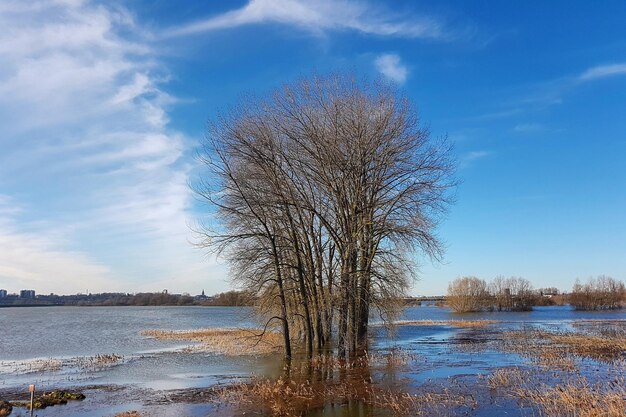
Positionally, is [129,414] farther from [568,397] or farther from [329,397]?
[568,397]

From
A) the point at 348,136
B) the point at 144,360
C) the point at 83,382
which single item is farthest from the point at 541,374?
the point at 144,360

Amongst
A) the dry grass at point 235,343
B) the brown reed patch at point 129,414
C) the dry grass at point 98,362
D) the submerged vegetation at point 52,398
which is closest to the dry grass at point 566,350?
the dry grass at point 235,343

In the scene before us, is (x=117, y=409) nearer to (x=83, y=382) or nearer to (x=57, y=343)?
(x=83, y=382)

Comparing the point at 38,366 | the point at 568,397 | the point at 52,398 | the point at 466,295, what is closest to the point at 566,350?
the point at 568,397

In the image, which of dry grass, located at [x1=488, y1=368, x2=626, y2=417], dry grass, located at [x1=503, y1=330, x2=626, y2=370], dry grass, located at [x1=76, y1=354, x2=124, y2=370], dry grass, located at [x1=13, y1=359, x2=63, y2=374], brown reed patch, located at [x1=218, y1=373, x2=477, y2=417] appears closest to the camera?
dry grass, located at [x1=488, y1=368, x2=626, y2=417]

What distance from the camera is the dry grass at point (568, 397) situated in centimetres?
1065

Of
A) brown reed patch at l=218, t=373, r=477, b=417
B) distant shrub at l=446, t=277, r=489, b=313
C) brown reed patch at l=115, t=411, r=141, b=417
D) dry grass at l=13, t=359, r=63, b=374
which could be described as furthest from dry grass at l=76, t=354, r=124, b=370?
distant shrub at l=446, t=277, r=489, b=313

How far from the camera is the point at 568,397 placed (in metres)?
11.6

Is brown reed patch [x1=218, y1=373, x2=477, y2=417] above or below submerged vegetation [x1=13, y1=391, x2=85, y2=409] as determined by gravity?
above

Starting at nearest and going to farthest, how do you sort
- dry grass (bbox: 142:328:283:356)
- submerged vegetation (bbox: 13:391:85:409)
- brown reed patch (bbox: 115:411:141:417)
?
brown reed patch (bbox: 115:411:141:417) < submerged vegetation (bbox: 13:391:85:409) < dry grass (bbox: 142:328:283:356)

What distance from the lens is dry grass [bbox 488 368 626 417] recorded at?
10646 mm

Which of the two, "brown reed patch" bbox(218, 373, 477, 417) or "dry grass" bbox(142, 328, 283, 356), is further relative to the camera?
"dry grass" bbox(142, 328, 283, 356)

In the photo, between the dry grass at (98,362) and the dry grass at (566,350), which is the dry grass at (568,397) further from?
the dry grass at (98,362)

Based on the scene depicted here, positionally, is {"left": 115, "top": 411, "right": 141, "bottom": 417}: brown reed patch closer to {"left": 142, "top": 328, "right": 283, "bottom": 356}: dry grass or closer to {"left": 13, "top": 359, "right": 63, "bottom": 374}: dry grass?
{"left": 142, "top": 328, "right": 283, "bottom": 356}: dry grass
